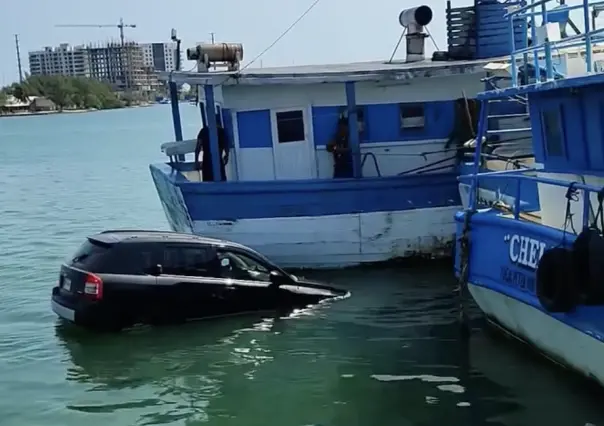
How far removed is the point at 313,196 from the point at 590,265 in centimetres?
801

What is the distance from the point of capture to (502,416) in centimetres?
1034

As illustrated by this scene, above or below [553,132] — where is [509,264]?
below

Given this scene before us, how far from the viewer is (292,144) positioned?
18312 mm

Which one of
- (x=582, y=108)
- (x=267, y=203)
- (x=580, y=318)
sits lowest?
(x=580, y=318)

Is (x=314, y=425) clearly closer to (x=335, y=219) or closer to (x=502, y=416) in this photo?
(x=502, y=416)

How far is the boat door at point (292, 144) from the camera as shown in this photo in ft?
59.9

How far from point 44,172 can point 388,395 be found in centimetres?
4200

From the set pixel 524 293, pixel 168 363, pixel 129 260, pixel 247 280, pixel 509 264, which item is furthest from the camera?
pixel 247 280

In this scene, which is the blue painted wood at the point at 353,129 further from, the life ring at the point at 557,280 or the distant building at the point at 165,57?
the life ring at the point at 557,280

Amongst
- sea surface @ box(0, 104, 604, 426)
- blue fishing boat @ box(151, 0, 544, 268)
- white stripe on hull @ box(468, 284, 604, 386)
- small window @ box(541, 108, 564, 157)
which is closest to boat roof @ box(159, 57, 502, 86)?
blue fishing boat @ box(151, 0, 544, 268)

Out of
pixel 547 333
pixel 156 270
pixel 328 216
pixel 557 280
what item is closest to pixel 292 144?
pixel 328 216

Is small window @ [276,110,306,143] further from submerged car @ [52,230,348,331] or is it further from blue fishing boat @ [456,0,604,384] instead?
blue fishing boat @ [456,0,604,384]

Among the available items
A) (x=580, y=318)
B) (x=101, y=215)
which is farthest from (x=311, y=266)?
(x=101, y=215)

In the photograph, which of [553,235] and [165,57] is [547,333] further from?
[165,57]
